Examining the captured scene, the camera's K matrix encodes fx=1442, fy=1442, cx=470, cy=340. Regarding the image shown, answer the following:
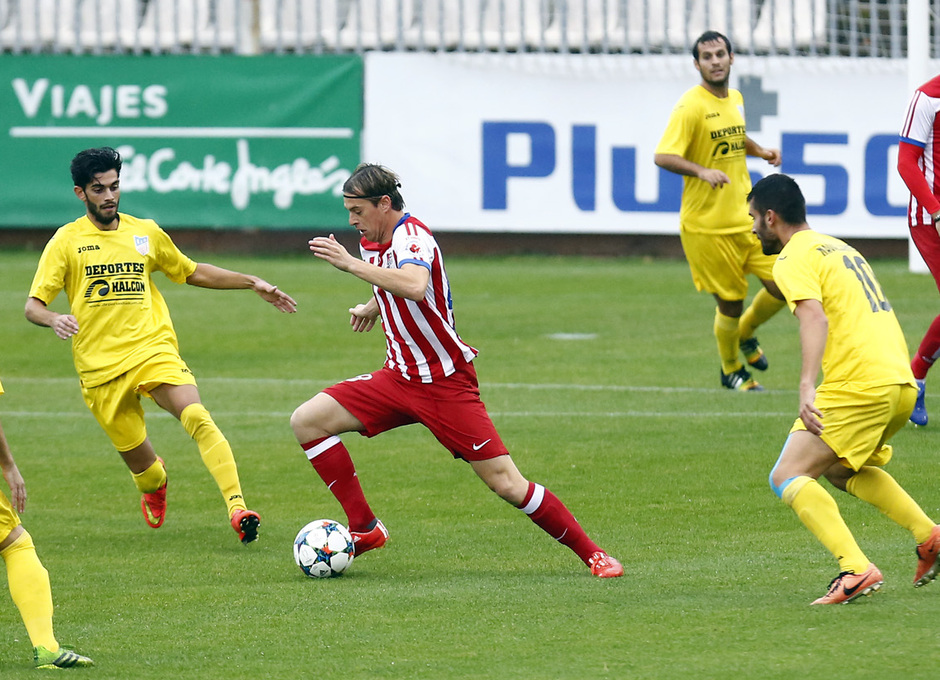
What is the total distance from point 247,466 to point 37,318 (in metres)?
2.33

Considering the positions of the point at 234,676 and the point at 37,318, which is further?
the point at 37,318

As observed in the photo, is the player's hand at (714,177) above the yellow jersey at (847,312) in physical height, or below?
above

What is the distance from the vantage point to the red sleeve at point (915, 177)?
27.4 ft

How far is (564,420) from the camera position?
10383 mm

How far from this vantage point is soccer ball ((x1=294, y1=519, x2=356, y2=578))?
655 cm

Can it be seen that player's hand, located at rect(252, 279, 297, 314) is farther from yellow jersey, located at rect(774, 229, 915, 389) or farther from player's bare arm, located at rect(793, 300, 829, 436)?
player's bare arm, located at rect(793, 300, 829, 436)

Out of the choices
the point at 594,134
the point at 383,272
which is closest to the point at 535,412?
the point at 383,272

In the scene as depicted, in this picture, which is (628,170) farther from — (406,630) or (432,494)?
(406,630)

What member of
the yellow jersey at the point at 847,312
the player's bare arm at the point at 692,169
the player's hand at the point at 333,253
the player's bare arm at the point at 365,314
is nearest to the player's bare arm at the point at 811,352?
the yellow jersey at the point at 847,312

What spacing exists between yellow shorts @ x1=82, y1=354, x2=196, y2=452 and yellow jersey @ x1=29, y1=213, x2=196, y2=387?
5cm

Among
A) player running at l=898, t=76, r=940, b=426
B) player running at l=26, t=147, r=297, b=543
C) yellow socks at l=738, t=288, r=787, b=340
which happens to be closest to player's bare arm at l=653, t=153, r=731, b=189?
yellow socks at l=738, t=288, r=787, b=340

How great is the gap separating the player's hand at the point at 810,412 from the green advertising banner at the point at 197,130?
14.6m

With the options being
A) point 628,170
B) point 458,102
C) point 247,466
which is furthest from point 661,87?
point 247,466

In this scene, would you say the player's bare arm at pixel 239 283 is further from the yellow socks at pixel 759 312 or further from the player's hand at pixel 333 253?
the yellow socks at pixel 759 312
